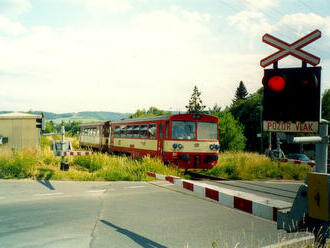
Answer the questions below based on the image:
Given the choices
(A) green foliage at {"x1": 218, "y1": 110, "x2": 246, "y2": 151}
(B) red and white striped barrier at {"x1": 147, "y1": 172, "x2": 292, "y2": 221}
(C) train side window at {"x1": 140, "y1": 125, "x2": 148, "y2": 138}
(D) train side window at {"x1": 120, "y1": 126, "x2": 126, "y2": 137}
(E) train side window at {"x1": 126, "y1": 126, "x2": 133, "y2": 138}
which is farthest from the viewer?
(A) green foliage at {"x1": 218, "y1": 110, "x2": 246, "y2": 151}

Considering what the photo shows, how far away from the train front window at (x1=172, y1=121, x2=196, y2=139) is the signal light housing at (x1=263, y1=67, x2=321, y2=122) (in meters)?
12.2

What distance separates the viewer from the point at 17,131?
58.4ft

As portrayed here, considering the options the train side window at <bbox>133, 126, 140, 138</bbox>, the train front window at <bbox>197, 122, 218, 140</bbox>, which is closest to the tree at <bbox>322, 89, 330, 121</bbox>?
the train front window at <bbox>197, 122, 218, 140</bbox>

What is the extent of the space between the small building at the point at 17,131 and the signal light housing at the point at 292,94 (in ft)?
53.2

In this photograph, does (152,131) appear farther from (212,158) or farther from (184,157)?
(212,158)

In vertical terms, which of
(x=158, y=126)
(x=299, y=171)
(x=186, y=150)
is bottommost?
(x=299, y=171)

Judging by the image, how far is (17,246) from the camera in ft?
16.0

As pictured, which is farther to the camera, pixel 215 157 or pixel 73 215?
pixel 215 157

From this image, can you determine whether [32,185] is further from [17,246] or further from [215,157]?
[215,157]

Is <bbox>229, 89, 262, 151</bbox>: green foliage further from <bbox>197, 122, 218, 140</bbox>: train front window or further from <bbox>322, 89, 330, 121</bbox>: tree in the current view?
<bbox>197, 122, 218, 140</bbox>: train front window

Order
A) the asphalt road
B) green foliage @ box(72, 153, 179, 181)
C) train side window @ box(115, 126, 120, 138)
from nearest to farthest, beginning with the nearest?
the asphalt road, green foliage @ box(72, 153, 179, 181), train side window @ box(115, 126, 120, 138)

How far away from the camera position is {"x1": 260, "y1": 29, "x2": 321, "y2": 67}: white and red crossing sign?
357 centimetres

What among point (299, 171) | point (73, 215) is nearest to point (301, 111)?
point (73, 215)

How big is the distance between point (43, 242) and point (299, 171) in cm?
1432
